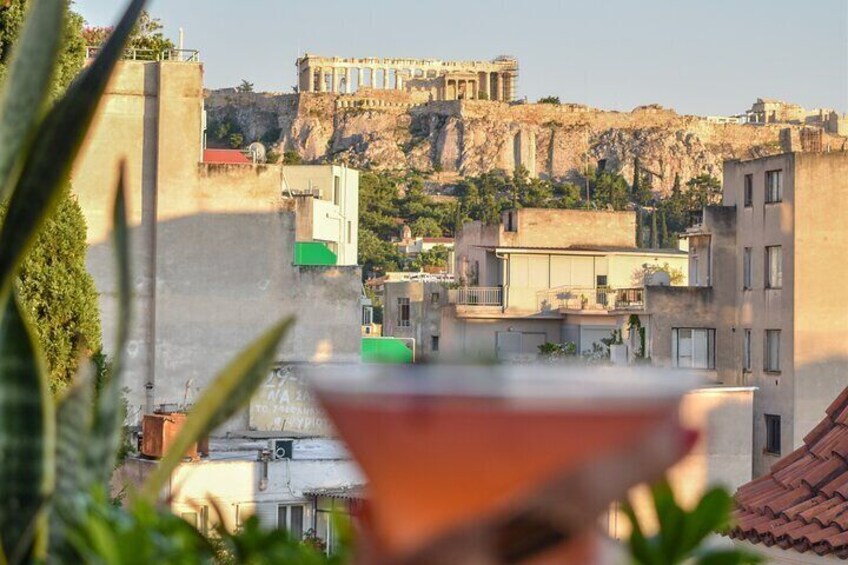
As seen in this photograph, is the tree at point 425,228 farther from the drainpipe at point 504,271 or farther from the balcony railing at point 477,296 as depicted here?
the balcony railing at point 477,296

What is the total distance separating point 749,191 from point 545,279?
51.0 feet

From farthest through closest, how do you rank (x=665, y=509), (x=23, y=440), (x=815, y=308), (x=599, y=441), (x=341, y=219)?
(x=341, y=219) < (x=815, y=308) < (x=23, y=440) < (x=665, y=509) < (x=599, y=441)

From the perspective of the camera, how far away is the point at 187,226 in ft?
79.7

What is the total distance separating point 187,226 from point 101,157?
1642mm

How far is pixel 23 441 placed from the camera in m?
2.24

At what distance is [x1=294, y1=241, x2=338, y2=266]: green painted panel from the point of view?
94.0 ft

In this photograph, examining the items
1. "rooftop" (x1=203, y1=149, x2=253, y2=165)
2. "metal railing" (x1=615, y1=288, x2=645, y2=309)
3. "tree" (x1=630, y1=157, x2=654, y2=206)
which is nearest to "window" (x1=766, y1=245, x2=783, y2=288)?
"rooftop" (x1=203, y1=149, x2=253, y2=165)

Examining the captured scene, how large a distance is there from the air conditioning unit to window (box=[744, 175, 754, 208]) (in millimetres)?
15470

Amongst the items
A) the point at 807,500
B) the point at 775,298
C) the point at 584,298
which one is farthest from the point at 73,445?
the point at 584,298

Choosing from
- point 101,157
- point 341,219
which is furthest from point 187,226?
point 341,219

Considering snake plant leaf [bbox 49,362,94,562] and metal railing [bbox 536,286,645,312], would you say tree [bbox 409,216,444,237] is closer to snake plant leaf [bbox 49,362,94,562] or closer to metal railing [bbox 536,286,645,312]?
metal railing [bbox 536,286,645,312]

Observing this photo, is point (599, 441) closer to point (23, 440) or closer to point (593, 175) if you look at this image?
point (23, 440)

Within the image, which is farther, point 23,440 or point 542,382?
point 23,440

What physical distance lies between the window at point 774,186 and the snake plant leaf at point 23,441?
31026 mm
